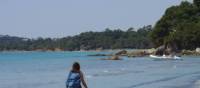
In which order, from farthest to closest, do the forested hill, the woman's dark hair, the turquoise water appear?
the forested hill, the turquoise water, the woman's dark hair

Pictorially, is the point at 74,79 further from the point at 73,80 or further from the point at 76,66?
the point at 76,66

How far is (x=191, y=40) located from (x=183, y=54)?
173 inches

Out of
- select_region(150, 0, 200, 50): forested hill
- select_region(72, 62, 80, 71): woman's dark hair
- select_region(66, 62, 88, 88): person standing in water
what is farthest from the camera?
select_region(150, 0, 200, 50): forested hill

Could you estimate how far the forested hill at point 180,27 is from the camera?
12900 cm

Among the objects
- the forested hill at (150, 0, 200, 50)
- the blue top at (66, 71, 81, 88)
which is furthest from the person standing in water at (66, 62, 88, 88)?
the forested hill at (150, 0, 200, 50)

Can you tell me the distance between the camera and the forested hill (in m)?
129

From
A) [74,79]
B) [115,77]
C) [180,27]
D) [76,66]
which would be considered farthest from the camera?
[180,27]

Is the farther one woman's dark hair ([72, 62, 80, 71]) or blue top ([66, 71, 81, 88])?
blue top ([66, 71, 81, 88])

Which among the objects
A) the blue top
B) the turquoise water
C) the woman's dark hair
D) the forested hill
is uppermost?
the forested hill

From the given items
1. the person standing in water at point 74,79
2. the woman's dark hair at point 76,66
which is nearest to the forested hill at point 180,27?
the person standing in water at point 74,79

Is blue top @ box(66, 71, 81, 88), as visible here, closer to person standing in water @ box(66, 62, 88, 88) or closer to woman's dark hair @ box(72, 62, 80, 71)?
person standing in water @ box(66, 62, 88, 88)

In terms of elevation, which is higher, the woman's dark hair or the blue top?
the woman's dark hair

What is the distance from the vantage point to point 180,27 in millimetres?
135750

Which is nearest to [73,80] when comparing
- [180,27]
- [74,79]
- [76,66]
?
[74,79]
